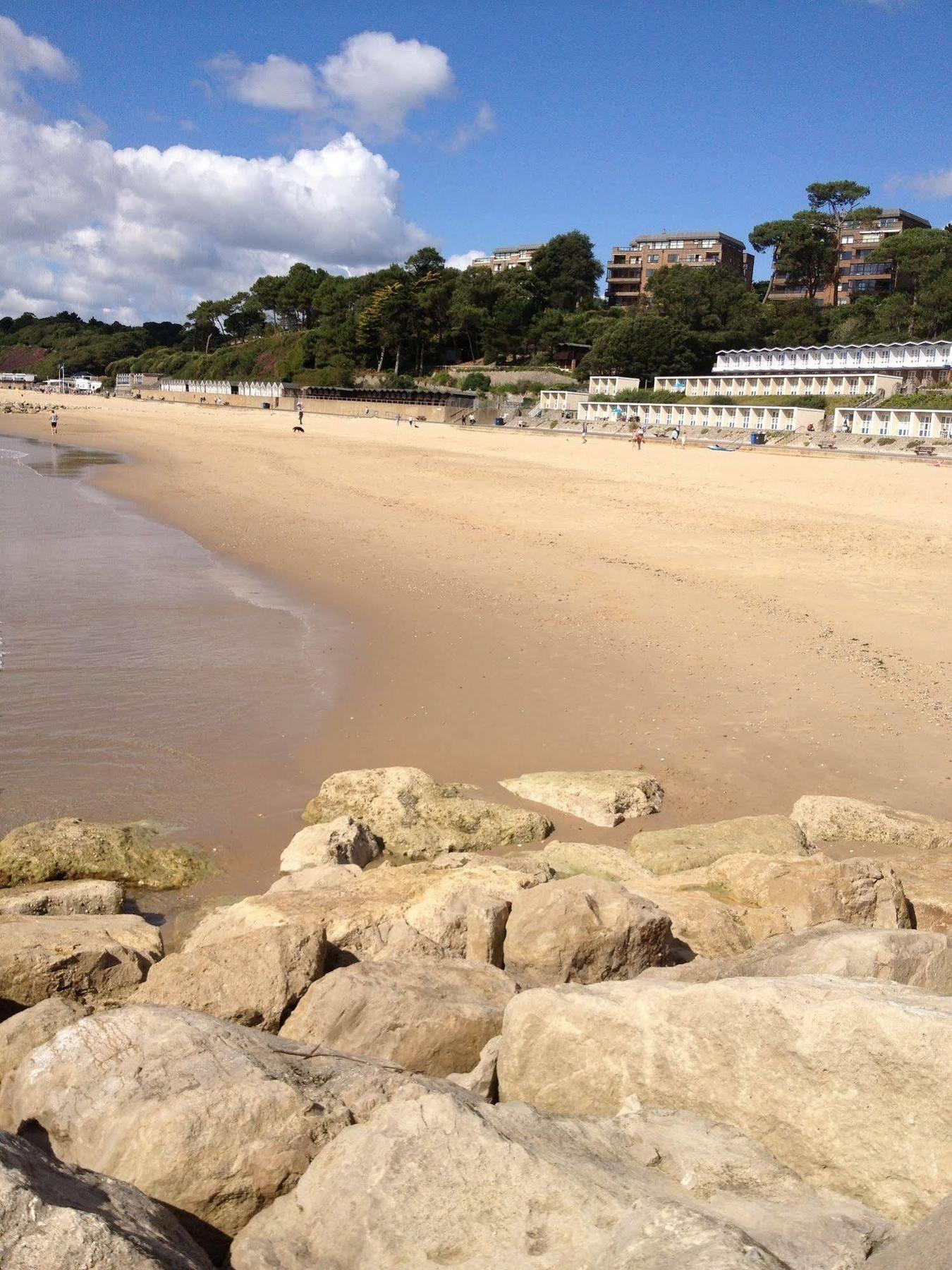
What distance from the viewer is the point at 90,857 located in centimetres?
763

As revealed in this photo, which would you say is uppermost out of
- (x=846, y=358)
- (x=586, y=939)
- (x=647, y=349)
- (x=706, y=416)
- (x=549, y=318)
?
(x=549, y=318)

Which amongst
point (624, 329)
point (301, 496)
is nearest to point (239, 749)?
point (301, 496)

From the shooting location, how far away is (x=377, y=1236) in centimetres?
309

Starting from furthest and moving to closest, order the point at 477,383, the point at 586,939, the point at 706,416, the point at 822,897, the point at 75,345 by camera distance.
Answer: the point at 75,345, the point at 477,383, the point at 706,416, the point at 822,897, the point at 586,939

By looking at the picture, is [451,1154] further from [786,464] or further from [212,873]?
[786,464]

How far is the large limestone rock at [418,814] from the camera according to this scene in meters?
8.08

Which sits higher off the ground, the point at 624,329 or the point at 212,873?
the point at 624,329

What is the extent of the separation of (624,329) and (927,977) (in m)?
79.7

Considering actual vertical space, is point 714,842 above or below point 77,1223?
below

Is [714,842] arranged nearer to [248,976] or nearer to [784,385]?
[248,976]

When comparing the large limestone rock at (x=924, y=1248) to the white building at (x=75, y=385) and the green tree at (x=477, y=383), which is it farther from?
the white building at (x=75, y=385)

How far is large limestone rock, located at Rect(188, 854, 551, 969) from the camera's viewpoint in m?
5.80

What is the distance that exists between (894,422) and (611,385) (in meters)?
29.0

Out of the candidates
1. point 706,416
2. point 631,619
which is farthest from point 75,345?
point 631,619
